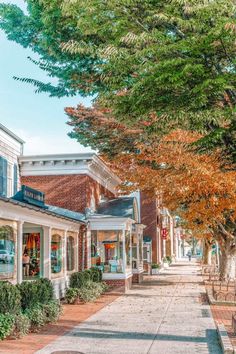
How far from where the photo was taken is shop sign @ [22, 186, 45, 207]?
47.7 feet

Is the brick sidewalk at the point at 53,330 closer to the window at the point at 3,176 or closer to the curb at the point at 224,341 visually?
the curb at the point at 224,341

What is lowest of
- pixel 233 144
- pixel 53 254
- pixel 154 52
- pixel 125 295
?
pixel 125 295

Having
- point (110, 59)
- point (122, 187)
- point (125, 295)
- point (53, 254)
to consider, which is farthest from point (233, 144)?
point (122, 187)

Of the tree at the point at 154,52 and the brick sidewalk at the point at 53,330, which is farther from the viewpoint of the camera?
the brick sidewalk at the point at 53,330

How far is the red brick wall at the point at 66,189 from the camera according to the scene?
2334 centimetres

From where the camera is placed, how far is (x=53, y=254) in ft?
61.7

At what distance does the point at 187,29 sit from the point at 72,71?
3460mm

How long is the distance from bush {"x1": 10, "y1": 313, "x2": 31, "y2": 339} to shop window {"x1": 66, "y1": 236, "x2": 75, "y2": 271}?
10.1 metres

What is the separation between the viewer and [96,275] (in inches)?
842

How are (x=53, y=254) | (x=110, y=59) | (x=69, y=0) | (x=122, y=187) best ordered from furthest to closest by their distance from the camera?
(x=122, y=187) → (x=53, y=254) → (x=110, y=59) → (x=69, y=0)

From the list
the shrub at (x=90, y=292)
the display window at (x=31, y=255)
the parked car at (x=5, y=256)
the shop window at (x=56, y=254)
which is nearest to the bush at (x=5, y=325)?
the parked car at (x=5, y=256)

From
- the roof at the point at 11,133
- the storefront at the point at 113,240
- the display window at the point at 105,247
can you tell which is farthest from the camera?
the display window at the point at 105,247

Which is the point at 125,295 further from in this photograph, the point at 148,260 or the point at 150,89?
the point at 148,260

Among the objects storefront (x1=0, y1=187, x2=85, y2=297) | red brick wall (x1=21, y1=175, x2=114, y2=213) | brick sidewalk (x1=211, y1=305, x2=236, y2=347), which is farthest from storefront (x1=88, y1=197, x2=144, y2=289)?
brick sidewalk (x1=211, y1=305, x2=236, y2=347)
